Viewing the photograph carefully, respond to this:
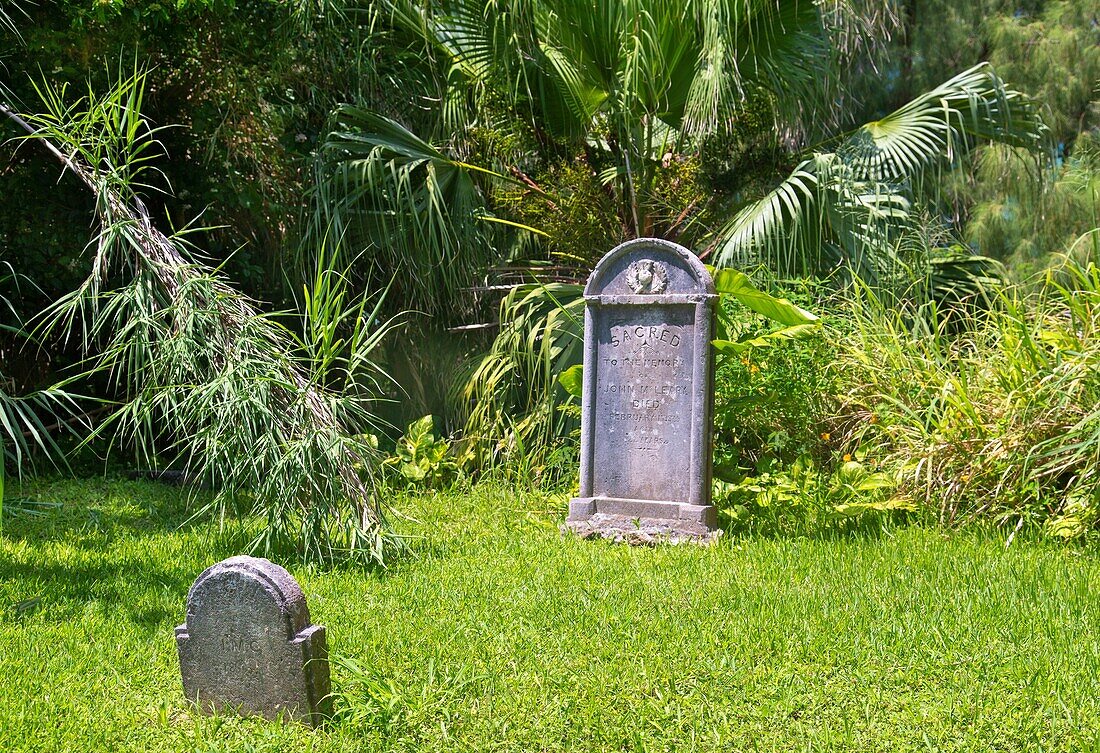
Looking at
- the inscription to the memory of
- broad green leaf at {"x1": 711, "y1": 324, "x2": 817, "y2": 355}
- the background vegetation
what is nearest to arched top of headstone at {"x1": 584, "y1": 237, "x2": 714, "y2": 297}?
the inscription to the memory of

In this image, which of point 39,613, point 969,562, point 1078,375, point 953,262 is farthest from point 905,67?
point 39,613

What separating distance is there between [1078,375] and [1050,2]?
29.9 ft

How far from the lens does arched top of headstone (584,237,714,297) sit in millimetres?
5652

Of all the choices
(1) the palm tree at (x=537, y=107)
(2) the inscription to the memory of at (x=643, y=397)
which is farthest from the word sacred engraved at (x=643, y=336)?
(1) the palm tree at (x=537, y=107)

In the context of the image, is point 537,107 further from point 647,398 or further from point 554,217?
point 647,398

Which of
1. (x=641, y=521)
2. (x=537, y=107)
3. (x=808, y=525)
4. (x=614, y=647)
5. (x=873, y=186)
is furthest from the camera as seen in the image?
(x=537, y=107)

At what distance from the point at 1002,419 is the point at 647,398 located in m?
1.98

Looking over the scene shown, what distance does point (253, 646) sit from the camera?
3121mm

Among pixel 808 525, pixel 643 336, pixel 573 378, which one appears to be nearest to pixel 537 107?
pixel 573 378

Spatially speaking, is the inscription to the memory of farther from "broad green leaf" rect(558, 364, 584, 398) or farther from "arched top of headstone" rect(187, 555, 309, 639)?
"arched top of headstone" rect(187, 555, 309, 639)

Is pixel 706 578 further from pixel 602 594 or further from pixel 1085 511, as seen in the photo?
pixel 1085 511

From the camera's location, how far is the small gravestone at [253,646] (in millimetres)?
3068

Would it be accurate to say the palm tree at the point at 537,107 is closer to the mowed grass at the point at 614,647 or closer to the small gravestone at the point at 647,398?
the small gravestone at the point at 647,398

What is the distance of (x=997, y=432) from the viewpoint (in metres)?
5.50
